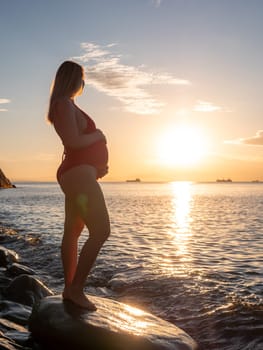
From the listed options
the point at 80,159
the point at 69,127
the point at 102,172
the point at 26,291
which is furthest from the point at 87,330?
the point at 26,291

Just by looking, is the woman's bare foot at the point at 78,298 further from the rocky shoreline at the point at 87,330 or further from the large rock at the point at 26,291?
the large rock at the point at 26,291

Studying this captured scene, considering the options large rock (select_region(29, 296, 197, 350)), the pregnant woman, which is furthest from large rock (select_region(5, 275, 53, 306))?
the pregnant woman

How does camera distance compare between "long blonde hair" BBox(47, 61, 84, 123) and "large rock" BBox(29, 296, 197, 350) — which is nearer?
"large rock" BBox(29, 296, 197, 350)

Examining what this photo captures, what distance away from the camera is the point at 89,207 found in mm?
5168

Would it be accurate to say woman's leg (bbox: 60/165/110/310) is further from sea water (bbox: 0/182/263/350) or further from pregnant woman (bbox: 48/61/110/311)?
sea water (bbox: 0/182/263/350)

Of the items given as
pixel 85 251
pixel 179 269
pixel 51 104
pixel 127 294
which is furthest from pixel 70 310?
pixel 179 269

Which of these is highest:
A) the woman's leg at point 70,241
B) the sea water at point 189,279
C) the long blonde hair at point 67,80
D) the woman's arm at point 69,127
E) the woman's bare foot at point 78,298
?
the long blonde hair at point 67,80

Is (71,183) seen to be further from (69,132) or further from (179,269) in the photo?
(179,269)

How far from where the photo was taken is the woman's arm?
5.03 m

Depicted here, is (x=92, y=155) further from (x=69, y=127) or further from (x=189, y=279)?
(x=189, y=279)

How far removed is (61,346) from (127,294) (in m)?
4.45

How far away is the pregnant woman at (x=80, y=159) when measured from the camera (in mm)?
5078

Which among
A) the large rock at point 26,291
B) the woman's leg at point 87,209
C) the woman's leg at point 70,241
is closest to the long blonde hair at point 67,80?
the woman's leg at point 87,209

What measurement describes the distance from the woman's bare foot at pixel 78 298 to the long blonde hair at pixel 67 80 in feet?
7.66
